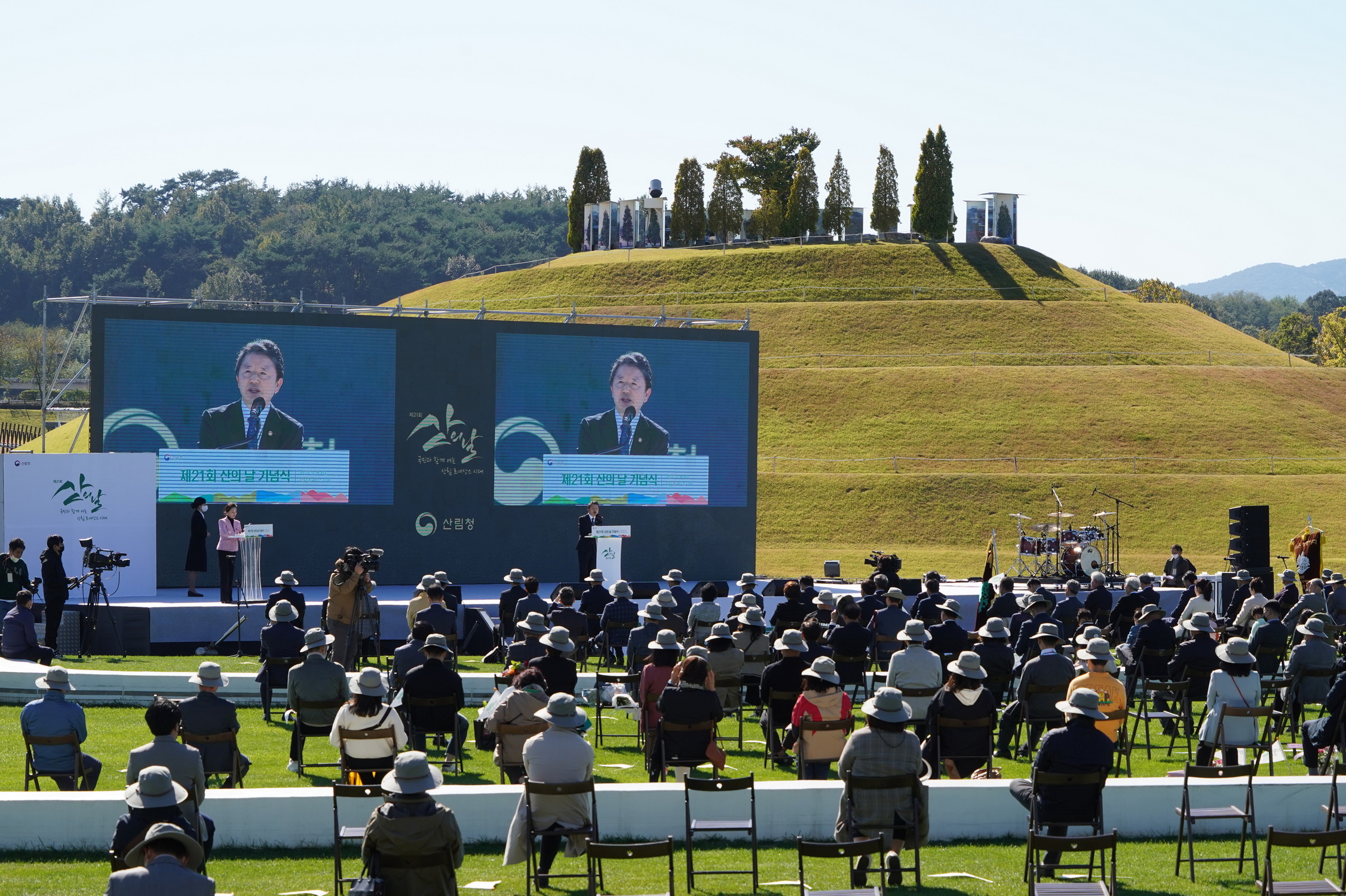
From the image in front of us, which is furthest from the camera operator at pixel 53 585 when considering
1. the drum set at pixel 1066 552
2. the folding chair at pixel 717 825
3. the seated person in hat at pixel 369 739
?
the drum set at pixel 1066 552

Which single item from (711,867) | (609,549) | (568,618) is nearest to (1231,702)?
(711,867)

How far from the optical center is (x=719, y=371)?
2572 cm

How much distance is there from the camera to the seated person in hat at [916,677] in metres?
10.8

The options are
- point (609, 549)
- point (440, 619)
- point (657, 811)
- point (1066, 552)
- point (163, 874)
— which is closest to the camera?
point (163, 874)

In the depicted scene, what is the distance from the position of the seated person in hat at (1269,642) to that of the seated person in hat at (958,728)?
5253 millimetres

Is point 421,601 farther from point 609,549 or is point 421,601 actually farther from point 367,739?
point 609,549

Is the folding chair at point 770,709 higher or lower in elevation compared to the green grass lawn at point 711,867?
higher

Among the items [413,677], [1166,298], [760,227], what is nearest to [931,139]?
[760,227]

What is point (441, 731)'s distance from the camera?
10.7 m

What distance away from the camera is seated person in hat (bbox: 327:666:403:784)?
29.8ft

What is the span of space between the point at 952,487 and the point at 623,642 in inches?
1113

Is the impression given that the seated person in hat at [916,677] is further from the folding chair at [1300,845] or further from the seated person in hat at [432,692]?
the folding chair at [1300,845]

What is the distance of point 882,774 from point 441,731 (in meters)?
3.98

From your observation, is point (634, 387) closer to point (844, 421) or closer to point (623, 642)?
point (623, 642)
